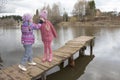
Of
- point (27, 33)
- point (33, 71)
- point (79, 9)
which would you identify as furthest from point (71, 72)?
point (79, 9)

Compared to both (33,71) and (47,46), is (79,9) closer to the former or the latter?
(47,46)

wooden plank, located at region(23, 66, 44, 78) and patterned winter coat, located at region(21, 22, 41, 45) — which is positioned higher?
patterned winter coat, located at region(21, 22, 41, 45)

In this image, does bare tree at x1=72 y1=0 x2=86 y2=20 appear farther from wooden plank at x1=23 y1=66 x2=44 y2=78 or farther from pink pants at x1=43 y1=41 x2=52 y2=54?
wooden plank at x1=23 y1=66 x2=44 y2=78

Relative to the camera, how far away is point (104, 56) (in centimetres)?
1241

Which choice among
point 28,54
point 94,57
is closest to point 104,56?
point 94,57

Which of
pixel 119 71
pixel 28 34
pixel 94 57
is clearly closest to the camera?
pixel 28 34

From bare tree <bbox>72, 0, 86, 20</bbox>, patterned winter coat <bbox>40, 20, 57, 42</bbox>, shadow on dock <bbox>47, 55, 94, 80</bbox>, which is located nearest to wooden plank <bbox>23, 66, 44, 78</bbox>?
patterned winter coat <bbox>40, 20, 57, 42</bbox>

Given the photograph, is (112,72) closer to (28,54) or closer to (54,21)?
(28,54)

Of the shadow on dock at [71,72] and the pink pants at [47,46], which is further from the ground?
the pink pants at [47,46]

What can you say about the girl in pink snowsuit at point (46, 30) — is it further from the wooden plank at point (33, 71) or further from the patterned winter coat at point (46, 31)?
the wooden plank at point (33, 71)

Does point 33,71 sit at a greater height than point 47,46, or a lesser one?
lesser

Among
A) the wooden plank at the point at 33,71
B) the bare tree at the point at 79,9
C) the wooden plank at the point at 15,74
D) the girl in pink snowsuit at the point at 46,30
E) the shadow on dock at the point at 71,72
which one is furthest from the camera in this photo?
the bare tree at the point at 79,9

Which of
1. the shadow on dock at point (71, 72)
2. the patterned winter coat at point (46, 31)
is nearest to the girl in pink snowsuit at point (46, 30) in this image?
the patterned winter coat at point (46, 31)

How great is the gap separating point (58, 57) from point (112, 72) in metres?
2.82
